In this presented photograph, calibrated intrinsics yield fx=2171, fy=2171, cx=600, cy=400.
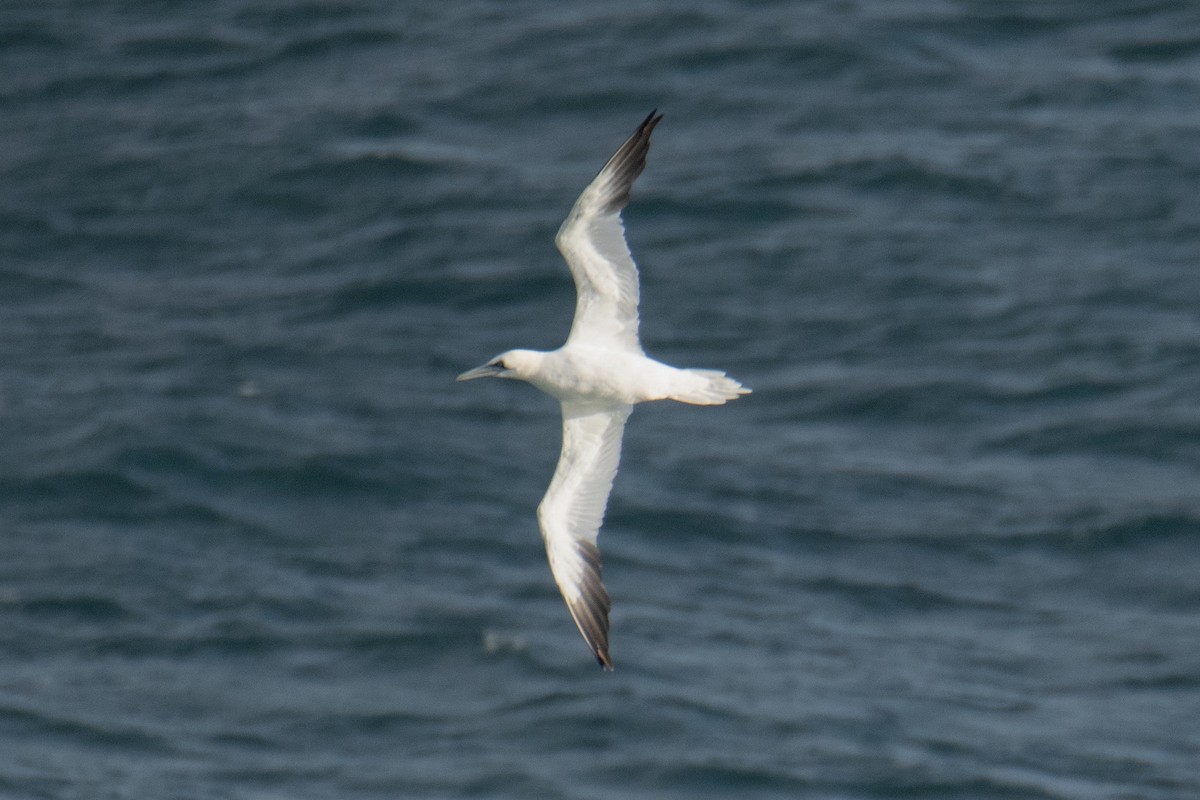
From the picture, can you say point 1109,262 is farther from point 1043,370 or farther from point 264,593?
point 264,593

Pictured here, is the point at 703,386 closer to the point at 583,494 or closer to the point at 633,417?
the point at 583,494

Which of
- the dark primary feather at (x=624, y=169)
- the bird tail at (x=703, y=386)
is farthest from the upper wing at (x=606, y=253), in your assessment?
the bird tail at (x=703, y=386)

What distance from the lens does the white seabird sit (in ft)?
44.7

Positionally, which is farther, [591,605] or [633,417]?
[633,417]

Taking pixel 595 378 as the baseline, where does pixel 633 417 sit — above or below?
below

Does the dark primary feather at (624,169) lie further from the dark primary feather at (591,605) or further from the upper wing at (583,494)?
the dark primary feather at (591,605)

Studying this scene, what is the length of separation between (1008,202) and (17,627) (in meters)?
13.1

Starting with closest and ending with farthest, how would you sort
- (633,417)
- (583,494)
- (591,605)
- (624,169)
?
(624,169) → (591,605) → (583,494) → (633,417)

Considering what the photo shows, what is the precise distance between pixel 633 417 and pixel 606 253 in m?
11.6

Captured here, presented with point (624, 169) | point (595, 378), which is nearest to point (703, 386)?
point (595, 378)

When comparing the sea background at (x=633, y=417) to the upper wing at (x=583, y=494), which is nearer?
the upper wing at (x=583, y=494)

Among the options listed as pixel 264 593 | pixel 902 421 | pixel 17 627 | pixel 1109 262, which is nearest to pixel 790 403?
pixel 902 421

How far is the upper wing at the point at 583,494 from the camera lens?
555 inches

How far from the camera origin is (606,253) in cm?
1380
